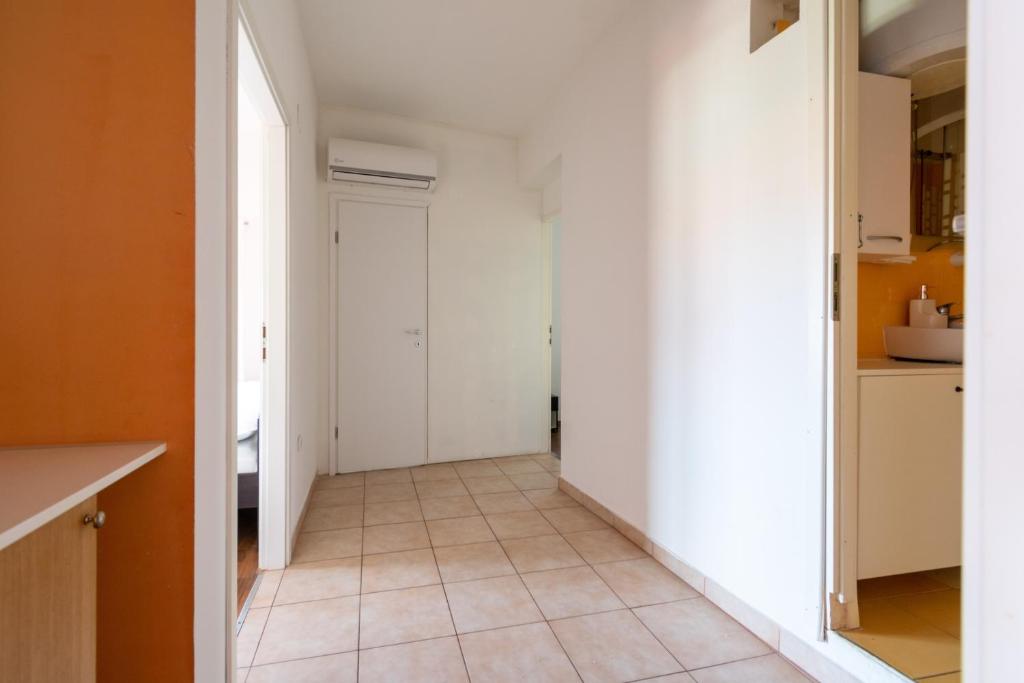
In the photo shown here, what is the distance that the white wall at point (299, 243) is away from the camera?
1.91 meters

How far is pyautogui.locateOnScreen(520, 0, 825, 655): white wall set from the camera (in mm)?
1494

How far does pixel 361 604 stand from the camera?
1.83 meters

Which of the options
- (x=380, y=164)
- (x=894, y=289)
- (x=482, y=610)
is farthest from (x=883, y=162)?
(x=380, y=164)

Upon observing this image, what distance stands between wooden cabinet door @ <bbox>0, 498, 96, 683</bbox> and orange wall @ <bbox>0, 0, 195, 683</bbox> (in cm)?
14

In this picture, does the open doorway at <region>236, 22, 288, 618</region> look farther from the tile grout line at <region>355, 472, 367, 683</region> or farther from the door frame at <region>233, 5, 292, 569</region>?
the tile grout line at <region>355, 472, 367, 683</region>

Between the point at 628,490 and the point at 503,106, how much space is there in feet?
9.11

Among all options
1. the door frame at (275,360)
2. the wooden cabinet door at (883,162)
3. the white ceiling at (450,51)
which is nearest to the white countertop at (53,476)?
the door frame at (275,360)

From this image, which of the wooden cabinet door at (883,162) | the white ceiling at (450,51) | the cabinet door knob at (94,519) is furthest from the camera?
the white ceiling at (450,51)

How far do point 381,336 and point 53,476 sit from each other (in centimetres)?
292

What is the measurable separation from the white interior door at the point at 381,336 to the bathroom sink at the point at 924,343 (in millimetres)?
2902

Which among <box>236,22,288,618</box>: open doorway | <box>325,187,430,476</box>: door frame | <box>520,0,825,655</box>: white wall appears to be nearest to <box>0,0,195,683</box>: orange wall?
<box>236,22,288,618</box>: open doorway

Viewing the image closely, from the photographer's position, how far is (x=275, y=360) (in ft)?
7.02

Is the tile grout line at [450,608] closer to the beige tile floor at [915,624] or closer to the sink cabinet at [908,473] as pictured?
the beige tile floor at [915,624]

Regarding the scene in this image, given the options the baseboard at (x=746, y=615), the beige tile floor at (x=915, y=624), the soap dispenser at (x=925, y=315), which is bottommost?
the baseboard at (x=746, y=615)
